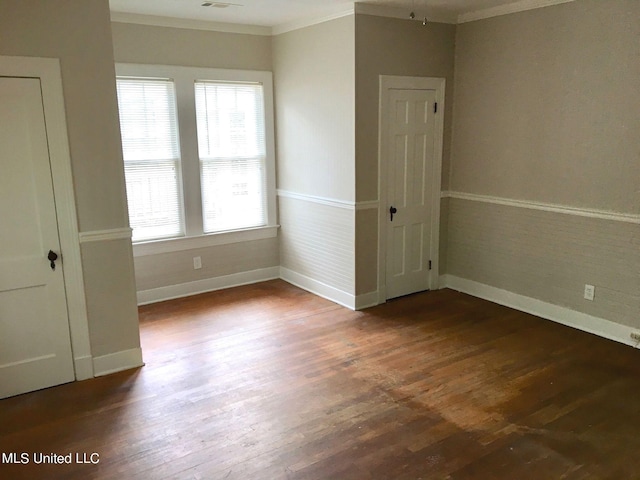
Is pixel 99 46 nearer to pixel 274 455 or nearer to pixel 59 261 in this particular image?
pixel 59 261

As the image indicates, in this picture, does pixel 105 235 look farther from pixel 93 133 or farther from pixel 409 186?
pixel 409 186

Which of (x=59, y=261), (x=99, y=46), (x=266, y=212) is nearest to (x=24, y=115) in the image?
(x=99, y=46)

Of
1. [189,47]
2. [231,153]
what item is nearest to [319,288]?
[231,153]

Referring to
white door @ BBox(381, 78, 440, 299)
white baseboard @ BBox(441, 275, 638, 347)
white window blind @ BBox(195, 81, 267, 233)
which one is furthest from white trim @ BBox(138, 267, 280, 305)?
white baseboard @ BBox(441, 275, 638, 347)

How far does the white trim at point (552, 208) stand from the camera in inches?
146

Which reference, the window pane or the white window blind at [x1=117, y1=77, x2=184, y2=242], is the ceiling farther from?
the window pane

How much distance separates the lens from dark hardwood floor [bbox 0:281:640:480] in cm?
251

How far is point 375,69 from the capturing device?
4258 mm

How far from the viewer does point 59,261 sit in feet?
10.5

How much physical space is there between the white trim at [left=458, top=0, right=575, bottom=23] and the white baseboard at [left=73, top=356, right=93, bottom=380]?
13.5 feet

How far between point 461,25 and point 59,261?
152 inches

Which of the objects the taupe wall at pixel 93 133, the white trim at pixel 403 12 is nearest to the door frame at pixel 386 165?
the white trim at pixel 403 12

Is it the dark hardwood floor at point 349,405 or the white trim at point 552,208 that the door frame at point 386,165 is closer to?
the white trim at point 552,208

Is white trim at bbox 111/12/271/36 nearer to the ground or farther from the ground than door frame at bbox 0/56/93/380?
farther from the ground
